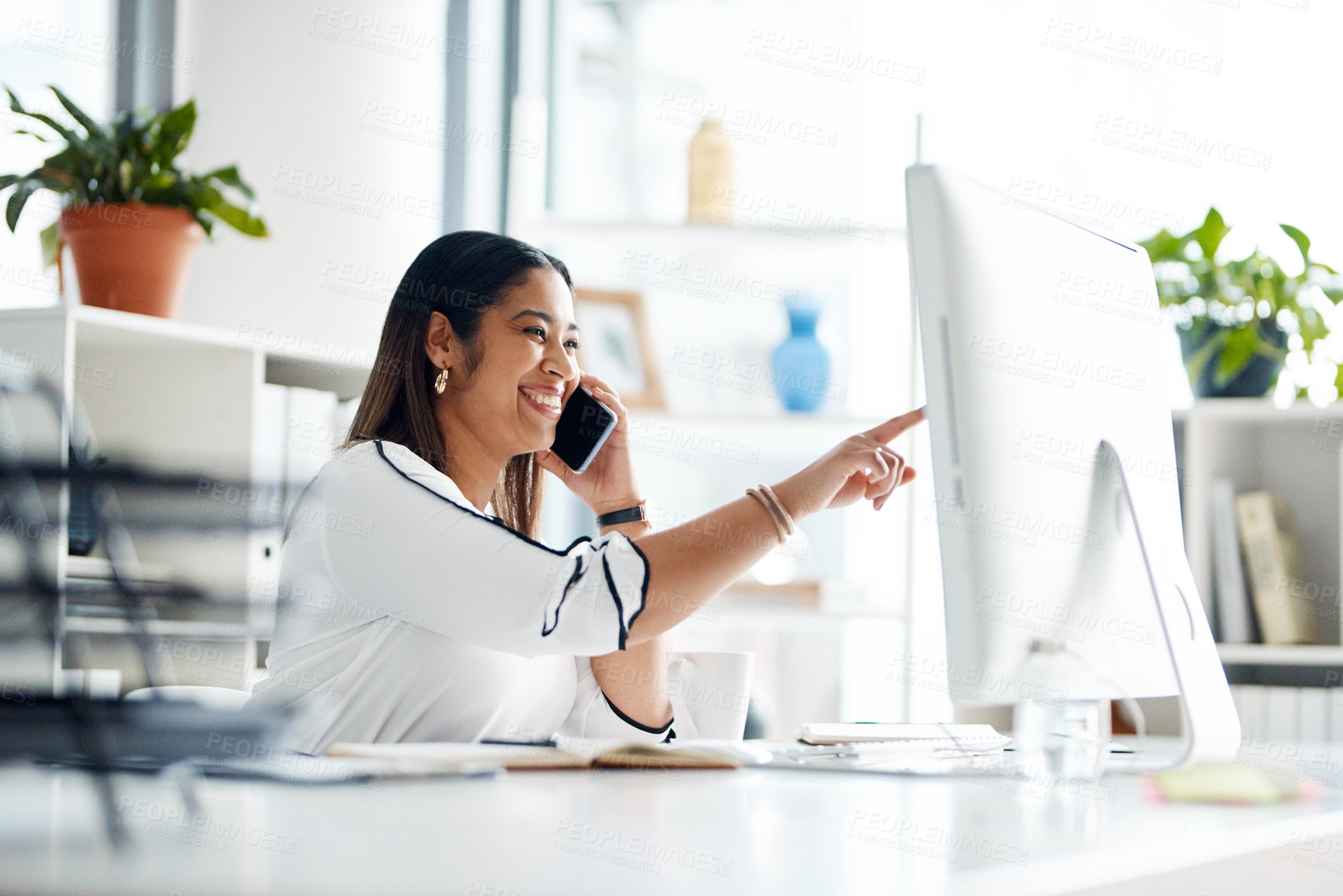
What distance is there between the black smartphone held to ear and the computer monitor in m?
0.83

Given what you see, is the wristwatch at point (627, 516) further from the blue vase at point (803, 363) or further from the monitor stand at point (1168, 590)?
the blue vase at point (803, 363)

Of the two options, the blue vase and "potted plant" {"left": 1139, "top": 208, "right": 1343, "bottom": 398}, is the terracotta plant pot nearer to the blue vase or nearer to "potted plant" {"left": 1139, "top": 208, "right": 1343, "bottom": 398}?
the blue vase

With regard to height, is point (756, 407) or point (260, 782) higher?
point (756, 407)

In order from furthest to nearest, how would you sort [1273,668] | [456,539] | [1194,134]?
[1194,134], [1273,668], [456,539]

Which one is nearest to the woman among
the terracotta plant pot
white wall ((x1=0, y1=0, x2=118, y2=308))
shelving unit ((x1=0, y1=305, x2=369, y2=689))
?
shelving unit ((x1=0, y1=305, x2=369, y2=689))

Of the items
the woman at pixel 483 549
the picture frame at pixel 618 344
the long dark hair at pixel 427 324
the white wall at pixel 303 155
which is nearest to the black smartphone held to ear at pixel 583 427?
the woman at pixel 483 549

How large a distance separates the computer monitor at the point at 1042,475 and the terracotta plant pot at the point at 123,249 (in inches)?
68.6

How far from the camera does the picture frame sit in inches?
116

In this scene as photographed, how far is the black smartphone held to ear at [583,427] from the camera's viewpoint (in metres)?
1.77

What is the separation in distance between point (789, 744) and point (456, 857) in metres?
0.73

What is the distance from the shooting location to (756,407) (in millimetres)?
3223

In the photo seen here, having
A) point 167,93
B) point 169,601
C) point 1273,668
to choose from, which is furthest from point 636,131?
point 169,601

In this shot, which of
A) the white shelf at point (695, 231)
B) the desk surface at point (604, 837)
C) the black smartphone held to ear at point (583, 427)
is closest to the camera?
the desk surface at point (604, 837)

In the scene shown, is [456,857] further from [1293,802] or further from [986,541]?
[1293,802]
